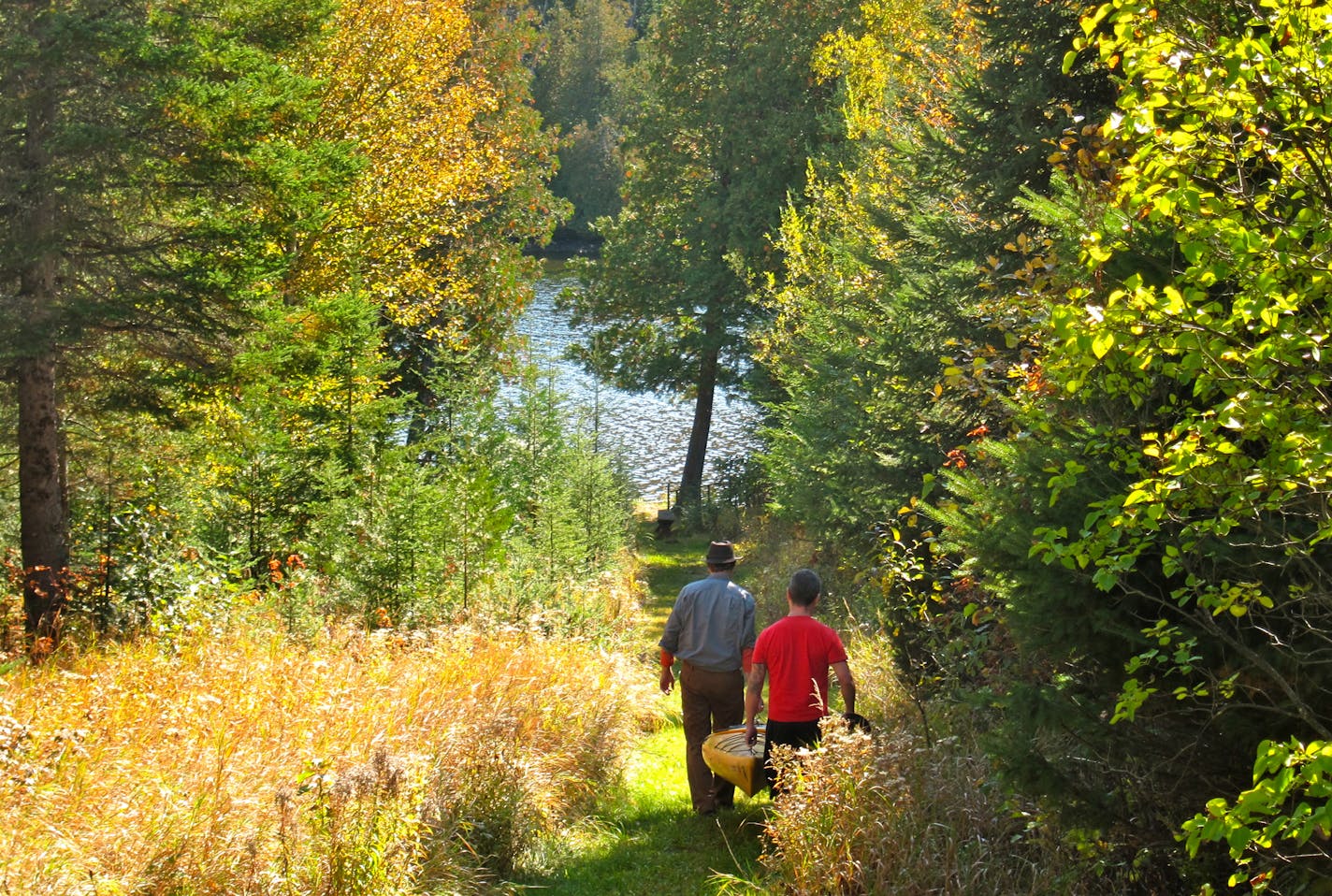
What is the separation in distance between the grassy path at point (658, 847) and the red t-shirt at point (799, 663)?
2.05 ft

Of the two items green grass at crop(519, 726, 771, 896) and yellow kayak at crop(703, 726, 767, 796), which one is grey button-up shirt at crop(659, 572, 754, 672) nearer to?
yellow kayak at crop(703, 726, 767, 796)

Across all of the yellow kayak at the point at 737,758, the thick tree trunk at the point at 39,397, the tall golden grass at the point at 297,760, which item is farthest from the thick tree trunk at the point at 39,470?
the yellow kayak at the point at 737,758

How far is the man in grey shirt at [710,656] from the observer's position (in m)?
7.96

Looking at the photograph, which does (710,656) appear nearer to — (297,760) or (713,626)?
(713,626)

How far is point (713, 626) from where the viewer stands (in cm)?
797

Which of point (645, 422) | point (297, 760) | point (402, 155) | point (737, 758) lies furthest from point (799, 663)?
point (645, 422)

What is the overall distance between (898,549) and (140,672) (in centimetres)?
668

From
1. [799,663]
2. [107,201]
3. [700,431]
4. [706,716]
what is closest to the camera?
[799,663]

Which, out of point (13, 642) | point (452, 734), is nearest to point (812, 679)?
point (452, 734)

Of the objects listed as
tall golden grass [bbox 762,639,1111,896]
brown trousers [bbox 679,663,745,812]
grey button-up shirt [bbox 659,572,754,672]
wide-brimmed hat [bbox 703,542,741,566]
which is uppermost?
wide-brimmed hat [bbox 703,542,741,566]

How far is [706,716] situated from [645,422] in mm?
34688

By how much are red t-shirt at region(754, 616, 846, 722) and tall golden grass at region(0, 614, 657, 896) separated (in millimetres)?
1624

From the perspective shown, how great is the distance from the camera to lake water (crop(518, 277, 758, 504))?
116 ft

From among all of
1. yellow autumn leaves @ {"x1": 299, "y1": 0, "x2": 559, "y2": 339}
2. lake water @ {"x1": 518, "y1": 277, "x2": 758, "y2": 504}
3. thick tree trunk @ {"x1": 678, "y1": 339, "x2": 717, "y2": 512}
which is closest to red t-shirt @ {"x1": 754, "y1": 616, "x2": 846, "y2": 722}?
yellow autumn leaves @ {"x1": 299, "y1": 0, "x2": 559, "y2": 339}
